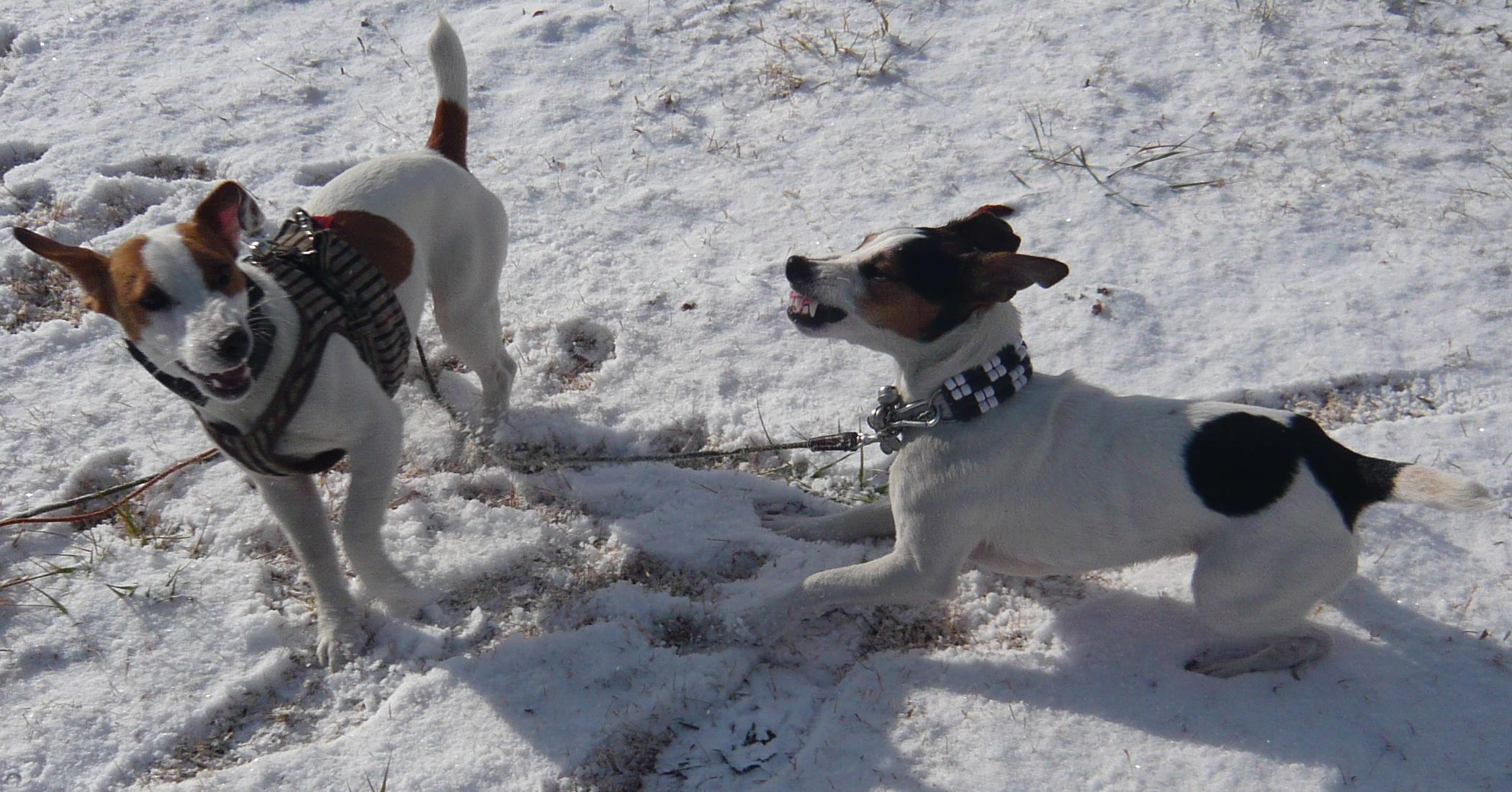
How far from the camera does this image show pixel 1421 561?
343 cm

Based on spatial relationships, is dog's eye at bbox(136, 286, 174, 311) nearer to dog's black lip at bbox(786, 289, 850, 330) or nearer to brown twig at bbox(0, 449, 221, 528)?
brown twig at bbox(0, 449, 221, 528)

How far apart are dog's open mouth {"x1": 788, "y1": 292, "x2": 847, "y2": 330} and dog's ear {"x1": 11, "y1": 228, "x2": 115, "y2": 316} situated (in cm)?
209

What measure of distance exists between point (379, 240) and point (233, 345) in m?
0.78

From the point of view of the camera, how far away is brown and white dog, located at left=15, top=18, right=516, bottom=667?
2.78 metres

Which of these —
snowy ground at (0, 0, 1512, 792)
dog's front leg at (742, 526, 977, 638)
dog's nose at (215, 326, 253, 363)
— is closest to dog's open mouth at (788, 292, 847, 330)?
dog's front leg at (742, 526, 977, 638)

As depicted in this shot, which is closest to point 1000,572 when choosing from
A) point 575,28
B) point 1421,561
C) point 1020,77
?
point 1421,561

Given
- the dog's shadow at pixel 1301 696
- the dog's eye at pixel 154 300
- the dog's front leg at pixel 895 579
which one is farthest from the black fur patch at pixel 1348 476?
the dog's eye at pixel 154 300

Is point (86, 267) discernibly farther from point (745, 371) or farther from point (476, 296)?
point (745, 371)

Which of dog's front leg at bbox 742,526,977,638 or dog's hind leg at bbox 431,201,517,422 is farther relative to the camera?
dog's hind leg at bbox 431,201,517,422

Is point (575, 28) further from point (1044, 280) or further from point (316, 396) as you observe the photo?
point (1044, 280)

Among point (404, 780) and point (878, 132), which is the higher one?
point (878, 132)

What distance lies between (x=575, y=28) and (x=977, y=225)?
4405 mm

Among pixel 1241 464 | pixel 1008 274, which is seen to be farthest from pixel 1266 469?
pixel 1008 274

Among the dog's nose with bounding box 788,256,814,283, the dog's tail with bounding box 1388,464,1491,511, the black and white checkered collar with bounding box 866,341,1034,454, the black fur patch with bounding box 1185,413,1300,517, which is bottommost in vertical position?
the dog's tail with bounding box 1388,464,1491,511
